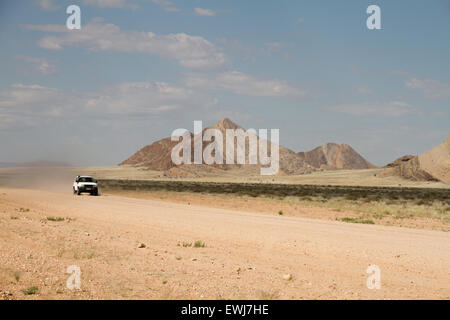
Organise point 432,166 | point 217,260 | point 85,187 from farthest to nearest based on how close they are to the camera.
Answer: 1. point 432,166
2. point 85,187
3. point 217,260

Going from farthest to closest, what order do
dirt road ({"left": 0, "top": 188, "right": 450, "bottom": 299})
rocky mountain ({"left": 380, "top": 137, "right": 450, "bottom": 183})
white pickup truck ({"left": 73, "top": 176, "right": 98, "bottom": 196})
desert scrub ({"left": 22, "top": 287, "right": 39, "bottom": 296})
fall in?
rocky mountain ({"left": 380, "top": 137, "right": 450, "bottom": 183})
white pickup truck ({"left": 73, "top": 176, "right": 98, "bottom": 196})
dirt road ({"left": 0, "top": 188, "right": 450, "bottom": 299})
desert scrub ({"left": 22, "top": 287, "right": 39, "bottom": 296})

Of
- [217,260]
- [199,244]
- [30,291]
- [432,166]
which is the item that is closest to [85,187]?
[199,244]

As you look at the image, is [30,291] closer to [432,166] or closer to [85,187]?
[85,187]

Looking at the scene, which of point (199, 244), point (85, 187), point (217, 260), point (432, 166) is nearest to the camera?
point (217, 260)

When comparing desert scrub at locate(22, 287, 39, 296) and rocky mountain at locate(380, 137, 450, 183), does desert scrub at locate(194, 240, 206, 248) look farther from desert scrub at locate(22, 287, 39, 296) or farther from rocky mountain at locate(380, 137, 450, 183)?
rocky mountain at locate(380, 137, 450, 183)

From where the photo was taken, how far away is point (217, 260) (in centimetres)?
1142

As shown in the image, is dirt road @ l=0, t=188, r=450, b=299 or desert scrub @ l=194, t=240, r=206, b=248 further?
desert scrub @ l=194, t=240, r=206, b=248

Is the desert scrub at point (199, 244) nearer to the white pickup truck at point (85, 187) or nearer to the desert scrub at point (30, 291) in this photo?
the desert scrub at point (30, 291)

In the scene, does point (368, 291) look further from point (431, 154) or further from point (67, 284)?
point (431, 154)

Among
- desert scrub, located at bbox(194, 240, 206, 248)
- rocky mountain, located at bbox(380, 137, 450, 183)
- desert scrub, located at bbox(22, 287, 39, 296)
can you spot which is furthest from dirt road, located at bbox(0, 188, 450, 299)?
rocky mountain, located at bbox(380, 137, 450, 183)

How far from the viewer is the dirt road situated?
8.55m

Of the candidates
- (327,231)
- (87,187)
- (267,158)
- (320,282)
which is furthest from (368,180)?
(320,282)

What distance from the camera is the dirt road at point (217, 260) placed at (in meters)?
8.55

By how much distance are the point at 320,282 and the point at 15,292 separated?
5.46 metres
